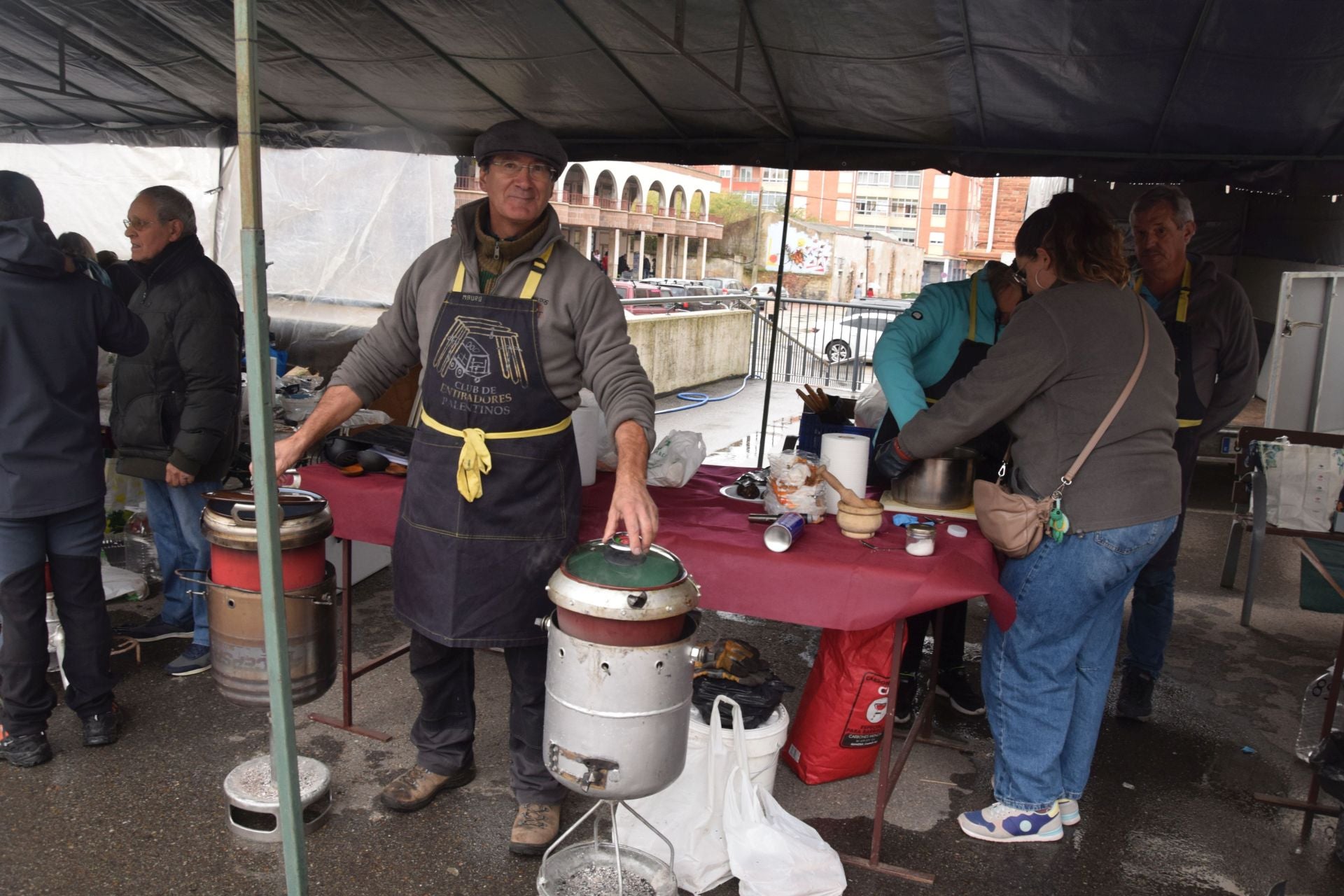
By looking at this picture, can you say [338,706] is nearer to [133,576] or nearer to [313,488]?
[313,488]

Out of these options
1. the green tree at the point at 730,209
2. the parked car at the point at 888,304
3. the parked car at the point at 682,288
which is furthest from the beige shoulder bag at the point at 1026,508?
the green tree at the point at 730,209

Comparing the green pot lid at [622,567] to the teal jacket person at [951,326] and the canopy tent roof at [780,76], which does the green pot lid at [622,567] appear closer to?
the teal jacket person at [951,326]

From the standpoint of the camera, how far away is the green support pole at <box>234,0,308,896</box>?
159cm

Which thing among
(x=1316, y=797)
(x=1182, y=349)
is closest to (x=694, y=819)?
(x=1316, y=797)

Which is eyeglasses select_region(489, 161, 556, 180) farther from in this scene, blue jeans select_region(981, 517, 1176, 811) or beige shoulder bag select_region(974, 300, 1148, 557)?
blue jeans select_region(981, 517, 1176, 811)

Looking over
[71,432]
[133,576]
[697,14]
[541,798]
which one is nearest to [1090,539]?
[541,798]

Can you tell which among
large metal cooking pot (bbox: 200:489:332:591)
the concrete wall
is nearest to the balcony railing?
the concrete wall

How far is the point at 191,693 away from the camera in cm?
366

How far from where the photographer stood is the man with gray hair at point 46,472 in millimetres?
2916

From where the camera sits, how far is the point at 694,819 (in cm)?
258

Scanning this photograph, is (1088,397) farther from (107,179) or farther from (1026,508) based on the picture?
(107,179)

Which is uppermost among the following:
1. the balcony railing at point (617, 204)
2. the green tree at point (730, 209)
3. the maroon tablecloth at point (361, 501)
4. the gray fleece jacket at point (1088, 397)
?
the green tree at point (730, 209)

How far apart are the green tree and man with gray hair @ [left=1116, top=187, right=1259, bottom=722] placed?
6892 cm

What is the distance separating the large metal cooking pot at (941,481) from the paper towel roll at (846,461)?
0.62 ft
